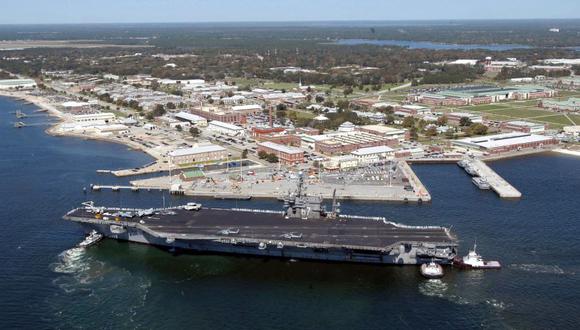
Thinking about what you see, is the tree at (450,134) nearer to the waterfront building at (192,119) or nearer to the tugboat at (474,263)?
the waterfront building at (192,119)

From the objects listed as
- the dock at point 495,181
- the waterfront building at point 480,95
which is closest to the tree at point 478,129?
the dock at point 495,181

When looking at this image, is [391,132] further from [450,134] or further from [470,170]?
[470,170]

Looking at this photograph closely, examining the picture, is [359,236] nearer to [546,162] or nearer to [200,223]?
[200,223]

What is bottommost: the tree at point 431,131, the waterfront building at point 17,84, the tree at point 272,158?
the tree at point 272,158

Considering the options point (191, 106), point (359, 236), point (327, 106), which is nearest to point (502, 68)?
point (327, 106)

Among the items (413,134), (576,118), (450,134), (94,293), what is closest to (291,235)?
(94,293)

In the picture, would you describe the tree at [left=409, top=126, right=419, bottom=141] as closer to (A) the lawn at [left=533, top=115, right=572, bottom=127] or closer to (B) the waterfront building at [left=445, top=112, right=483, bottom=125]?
(B) the waterfront building at [left=445, top=112, right=483, bottom=125]
